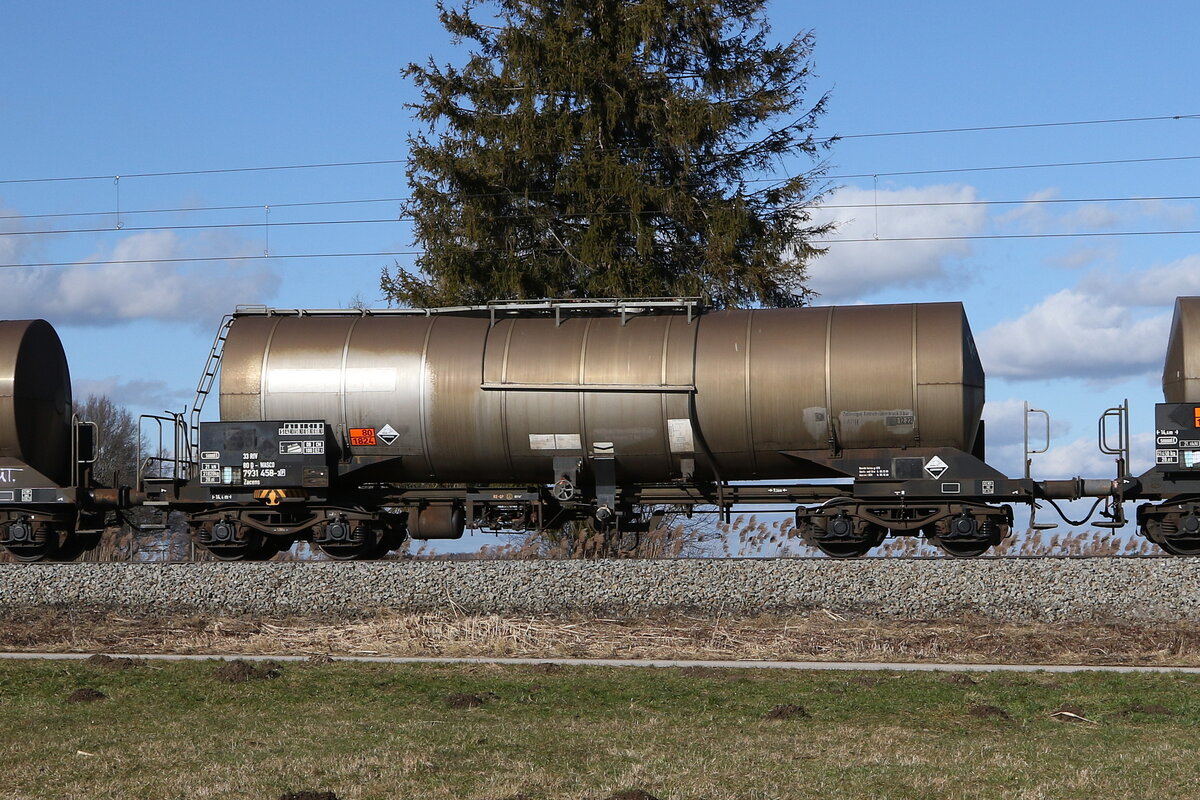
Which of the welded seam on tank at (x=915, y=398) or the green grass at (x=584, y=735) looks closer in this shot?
the green grass at (x=584, y=735)

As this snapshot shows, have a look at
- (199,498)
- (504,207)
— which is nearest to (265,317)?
(199,498)

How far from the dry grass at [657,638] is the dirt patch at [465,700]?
2.68 metres

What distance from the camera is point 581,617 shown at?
1492 cm

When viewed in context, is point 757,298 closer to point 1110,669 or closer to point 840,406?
point 840,406

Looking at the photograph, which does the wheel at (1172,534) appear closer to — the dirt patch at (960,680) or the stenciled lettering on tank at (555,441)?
the dirt patch at (960,680)

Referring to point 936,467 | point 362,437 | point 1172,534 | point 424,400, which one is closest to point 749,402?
point 936,467

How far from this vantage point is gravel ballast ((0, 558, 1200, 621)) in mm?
14398

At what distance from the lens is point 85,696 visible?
10.6 metres

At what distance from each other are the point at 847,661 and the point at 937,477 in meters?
4.53

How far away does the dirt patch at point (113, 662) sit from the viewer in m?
12.2

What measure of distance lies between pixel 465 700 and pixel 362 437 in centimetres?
783

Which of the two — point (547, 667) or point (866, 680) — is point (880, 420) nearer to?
point (866, 680)

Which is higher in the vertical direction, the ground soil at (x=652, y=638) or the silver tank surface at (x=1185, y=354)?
the silver tank surface at (x=1185, y=354)

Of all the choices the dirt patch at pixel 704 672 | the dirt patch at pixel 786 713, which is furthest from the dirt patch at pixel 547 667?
the dirt patch at pixel 786 713
